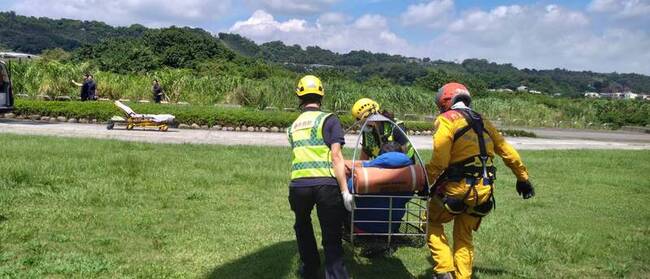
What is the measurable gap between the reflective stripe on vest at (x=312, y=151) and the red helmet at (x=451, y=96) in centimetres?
111

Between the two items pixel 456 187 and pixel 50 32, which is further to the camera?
pixel 50 32

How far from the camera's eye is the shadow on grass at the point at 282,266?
574 centimetres

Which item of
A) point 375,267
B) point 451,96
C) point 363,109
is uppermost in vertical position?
point 451,96

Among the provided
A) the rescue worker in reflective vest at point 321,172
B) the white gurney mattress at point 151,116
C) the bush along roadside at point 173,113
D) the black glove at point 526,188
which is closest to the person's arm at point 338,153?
the rescue worker in reflective vest at point 321,172

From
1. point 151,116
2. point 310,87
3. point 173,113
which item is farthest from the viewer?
point 173,113

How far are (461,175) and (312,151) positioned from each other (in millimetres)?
1253

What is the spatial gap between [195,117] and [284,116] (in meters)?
3.09

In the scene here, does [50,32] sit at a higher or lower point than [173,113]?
higher

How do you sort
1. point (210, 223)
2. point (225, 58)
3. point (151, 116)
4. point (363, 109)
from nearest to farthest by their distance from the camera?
point (363, 109) → point (210, 223) → point (151, 116) → point (225, 58)

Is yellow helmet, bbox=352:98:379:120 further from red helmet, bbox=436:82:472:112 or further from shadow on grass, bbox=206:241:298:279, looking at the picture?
shadow on grass, bbox=206:241:298:279

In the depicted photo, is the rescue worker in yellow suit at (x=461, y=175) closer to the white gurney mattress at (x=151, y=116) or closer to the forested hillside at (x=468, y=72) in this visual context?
the white gurney mattress at (x=151, y=116)

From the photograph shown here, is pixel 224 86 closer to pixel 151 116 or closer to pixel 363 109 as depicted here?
pixel 151 116

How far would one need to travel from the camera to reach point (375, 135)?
634 centimetres

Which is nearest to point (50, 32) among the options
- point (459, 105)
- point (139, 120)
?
point (139, 120)
